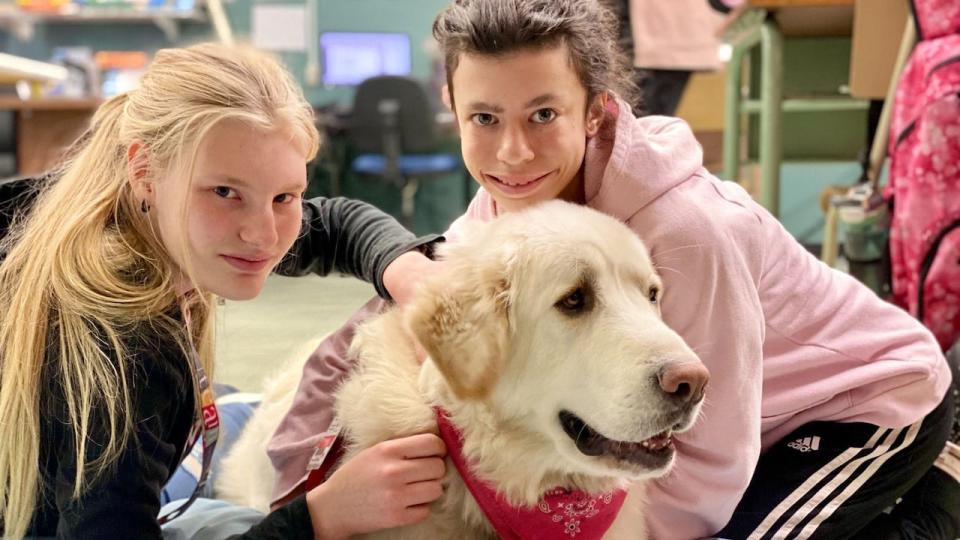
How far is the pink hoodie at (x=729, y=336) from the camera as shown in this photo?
1.48m

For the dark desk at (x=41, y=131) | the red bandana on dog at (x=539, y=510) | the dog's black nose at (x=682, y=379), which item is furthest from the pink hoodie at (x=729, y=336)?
the dark desk at (x=41, y=131)

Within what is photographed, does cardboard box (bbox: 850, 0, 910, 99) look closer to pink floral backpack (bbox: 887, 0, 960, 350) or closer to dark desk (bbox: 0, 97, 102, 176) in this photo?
pink floral backpack (bbox: 887, 0, 960, 350)

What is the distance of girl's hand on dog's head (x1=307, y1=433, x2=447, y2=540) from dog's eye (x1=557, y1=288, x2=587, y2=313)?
0.31 metres

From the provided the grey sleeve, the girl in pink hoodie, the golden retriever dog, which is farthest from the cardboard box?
the golden retriever dog

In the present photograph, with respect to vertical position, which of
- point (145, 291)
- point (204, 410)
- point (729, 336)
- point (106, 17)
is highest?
point (106, 17)

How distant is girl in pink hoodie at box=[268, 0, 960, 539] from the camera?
1.50 m

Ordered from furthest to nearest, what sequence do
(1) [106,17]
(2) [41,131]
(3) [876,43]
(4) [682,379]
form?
(1) [106,17] → (2) [41,131] → (3) [876,43] → (4) [682,379]

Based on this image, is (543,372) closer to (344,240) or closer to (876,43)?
(344,240)

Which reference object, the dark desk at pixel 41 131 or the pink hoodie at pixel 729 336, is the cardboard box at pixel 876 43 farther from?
the dark desk at pixel 41 131

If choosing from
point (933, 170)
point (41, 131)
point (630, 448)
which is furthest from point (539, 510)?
point (41, 131)

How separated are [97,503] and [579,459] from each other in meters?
0.72

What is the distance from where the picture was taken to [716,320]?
1478 mm

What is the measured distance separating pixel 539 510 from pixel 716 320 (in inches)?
17.6

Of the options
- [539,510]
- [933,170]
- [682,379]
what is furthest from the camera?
[933,170]
